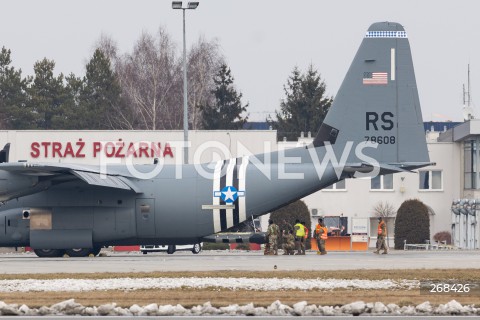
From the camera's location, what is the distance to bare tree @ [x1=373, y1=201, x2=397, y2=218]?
2504 inches

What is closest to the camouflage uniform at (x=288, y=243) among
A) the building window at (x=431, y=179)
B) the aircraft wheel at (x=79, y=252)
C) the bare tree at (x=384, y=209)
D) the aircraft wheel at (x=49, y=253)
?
the aircraft wheel at (x=79, y=252)

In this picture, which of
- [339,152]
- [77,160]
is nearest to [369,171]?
[339,152]

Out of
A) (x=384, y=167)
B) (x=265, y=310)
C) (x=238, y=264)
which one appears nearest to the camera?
(x=265, y=310)

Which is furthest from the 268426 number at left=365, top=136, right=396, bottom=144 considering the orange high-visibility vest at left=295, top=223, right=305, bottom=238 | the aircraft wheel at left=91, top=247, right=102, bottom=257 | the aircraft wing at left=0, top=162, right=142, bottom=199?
the aircraft wheel at left=91, top=247, right=102, bottom=257

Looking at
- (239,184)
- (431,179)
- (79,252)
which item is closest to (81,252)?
(79,252)

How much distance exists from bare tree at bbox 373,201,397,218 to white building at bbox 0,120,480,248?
0.68ft

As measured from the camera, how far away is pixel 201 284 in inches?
985

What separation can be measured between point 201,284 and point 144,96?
246 feet

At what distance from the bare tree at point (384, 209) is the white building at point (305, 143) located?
209 mm

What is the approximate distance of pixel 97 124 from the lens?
327ft

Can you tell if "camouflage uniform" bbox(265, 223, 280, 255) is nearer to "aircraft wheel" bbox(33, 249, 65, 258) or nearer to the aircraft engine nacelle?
"aircraft wheel" bbox(33, 249, 65, 258)

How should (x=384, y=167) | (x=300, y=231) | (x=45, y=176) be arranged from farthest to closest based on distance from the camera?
(x=300, y=231) → (x=384, y=167) → (x=45, y=176)

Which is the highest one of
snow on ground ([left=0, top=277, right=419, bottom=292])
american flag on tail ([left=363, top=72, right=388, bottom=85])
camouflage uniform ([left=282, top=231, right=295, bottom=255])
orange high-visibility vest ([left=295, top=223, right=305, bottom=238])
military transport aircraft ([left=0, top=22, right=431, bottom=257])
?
american flag on tail ([left=363, top=72, right=388, bottom=85])

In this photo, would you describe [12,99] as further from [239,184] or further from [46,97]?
[239,184]
